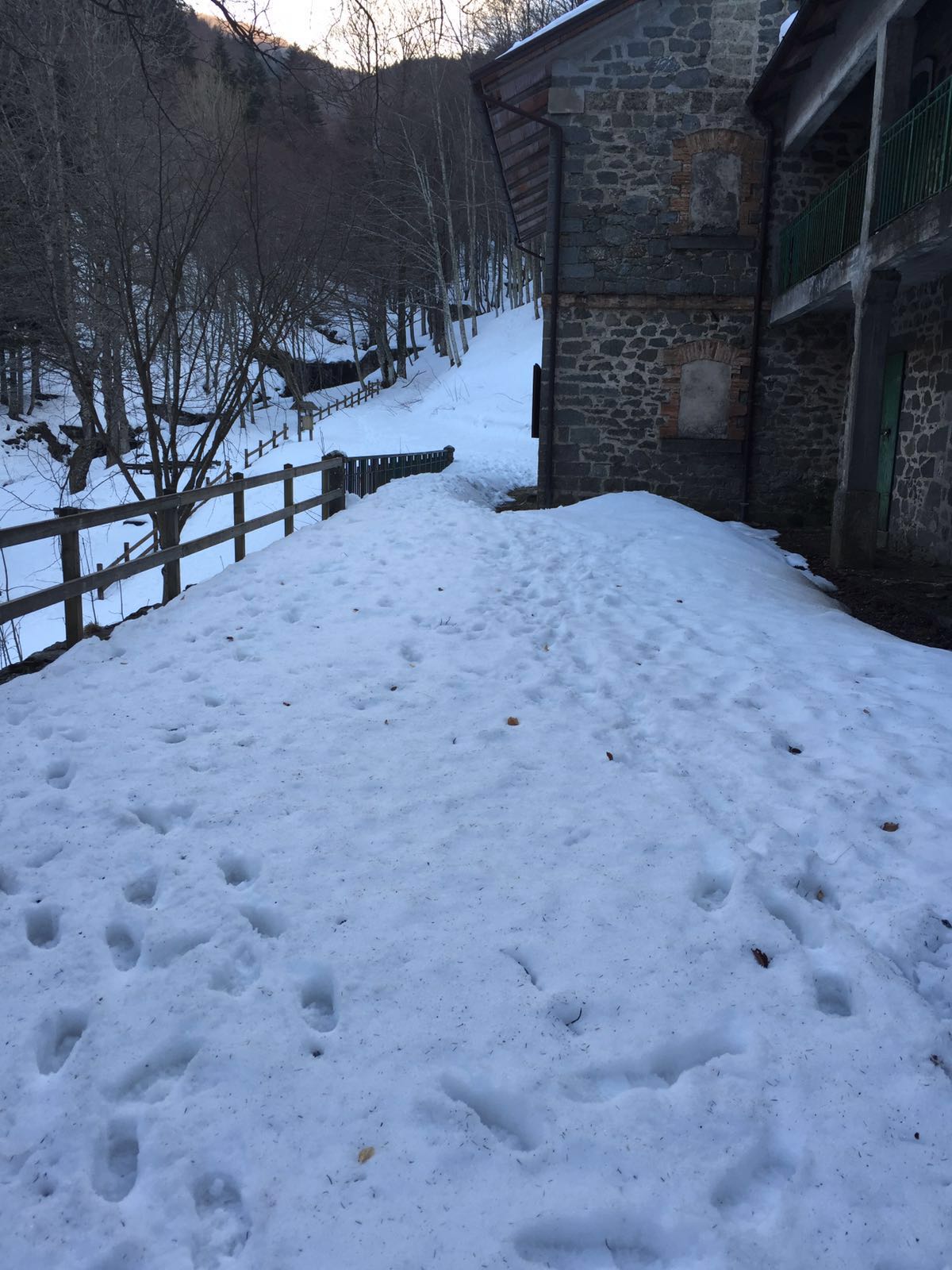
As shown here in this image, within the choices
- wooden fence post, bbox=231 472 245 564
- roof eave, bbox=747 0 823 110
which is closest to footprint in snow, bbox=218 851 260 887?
wooden fence post, bbox=231 472 245 564

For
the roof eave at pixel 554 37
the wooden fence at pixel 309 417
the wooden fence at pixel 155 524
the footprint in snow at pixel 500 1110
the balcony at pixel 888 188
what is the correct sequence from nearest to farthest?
the footprint in snow at pixel 500 1110, the wooden fence at pixel 155 524, the balcony at pixel 888 188, the roof eave at pixel 554 37, the wooden fence at pixel 309 417

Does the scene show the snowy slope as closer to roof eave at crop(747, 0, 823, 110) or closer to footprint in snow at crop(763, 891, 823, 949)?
roof eave at crop(747, 0, 823, 110)

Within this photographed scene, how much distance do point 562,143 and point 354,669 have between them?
11.0 metres

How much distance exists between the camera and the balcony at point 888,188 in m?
7.60

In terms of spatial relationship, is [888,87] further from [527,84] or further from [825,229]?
[527,84]

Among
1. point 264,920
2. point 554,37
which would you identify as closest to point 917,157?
point 554,37

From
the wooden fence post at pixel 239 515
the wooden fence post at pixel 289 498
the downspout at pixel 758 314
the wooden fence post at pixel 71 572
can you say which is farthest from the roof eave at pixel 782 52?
the wooden fence post at pixel 71 572

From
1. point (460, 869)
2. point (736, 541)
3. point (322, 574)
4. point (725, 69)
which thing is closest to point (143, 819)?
point (460, 869)

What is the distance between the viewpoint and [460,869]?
3.29 meters

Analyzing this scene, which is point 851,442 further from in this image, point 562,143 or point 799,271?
point 562,143

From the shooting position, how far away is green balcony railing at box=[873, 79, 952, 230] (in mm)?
7395

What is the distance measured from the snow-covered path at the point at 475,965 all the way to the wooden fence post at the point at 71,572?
15.6 inches

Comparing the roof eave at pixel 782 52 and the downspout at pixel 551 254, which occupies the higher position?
the roof eave at pixel 782 52

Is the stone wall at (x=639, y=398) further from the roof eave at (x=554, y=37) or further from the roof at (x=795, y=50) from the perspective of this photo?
the roof eave at (x=554, y=37)
